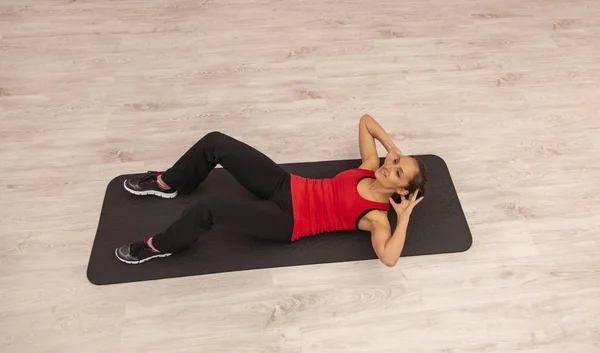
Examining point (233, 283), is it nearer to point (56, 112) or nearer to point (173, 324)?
point (173, 324)

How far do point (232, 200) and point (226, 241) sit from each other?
250 millimetres

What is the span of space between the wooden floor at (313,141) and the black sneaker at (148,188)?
0.60 ft

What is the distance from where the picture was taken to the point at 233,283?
2184 millimetres

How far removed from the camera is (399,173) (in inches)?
79.9

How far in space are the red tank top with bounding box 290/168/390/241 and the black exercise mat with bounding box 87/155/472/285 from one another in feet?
0.31

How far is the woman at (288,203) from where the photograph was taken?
2072 mm

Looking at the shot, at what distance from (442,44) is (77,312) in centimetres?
253

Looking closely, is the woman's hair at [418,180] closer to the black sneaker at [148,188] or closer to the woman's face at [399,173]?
the woman's face at [399,173]

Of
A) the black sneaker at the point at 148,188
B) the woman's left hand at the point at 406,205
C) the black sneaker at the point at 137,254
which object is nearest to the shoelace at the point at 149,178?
the black sneaker at the point at 148,188

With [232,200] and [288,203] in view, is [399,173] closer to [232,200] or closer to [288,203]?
[288,203]

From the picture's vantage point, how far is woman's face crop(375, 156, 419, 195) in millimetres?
2027

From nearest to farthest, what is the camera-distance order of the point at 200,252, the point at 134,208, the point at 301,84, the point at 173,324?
the point at 173,324 → the point at 200,252 → the point at 134,208 → the point at 301,84

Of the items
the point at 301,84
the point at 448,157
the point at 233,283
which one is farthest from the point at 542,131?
the point at 233,283

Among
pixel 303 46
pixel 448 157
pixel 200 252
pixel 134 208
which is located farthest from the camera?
pixel 303 46
